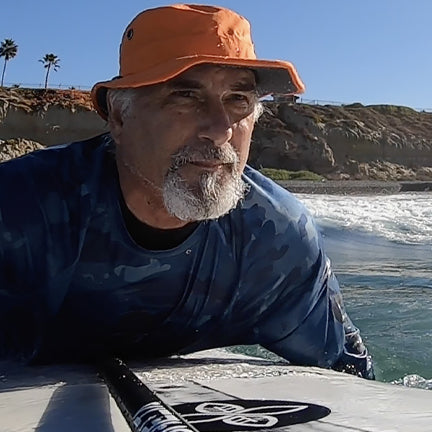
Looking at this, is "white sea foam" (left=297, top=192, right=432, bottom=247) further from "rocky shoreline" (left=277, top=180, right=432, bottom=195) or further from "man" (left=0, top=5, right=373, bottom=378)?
"man" (left=0, top=5, right=373, bottom=378)

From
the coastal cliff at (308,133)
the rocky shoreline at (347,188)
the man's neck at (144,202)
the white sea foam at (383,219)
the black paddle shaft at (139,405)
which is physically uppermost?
the coastal cliff at (308,133)

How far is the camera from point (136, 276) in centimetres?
234

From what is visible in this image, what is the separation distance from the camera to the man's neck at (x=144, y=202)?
229 cm

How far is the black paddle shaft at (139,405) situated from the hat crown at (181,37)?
0.78m

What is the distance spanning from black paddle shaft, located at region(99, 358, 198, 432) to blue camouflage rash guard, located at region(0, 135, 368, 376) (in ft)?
0.73

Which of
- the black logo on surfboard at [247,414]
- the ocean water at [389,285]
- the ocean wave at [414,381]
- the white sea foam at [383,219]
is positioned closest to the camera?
the black logo on surfboard at [247,414]

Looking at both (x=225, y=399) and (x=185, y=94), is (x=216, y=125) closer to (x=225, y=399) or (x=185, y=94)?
(x=185, y=94)

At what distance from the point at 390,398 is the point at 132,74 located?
1.04m

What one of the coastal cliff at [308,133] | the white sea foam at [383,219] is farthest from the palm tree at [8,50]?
the white sea foam at [383,219]

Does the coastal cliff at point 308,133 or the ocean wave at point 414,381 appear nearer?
the ocean wave at point 414,381

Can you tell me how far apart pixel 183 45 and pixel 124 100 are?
242 mm

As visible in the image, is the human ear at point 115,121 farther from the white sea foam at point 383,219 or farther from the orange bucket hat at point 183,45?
the white sea foam at point 383,219

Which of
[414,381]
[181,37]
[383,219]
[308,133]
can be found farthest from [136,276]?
A: [308,133]

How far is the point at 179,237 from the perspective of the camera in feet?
7.77
